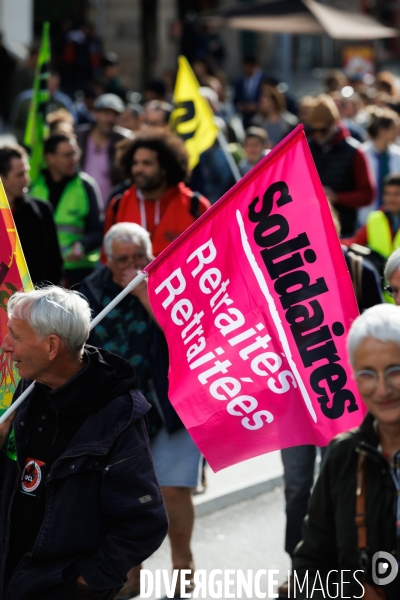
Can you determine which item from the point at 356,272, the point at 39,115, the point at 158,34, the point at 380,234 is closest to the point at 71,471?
the point at 356,272

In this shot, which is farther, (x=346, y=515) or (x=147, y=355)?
(x=147, y=355)

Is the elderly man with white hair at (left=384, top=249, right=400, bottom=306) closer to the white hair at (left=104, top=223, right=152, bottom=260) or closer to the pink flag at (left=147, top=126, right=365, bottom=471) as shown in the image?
the pink flag at (left=147, top=126, right=365, bottom=471)

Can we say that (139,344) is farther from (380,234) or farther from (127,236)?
(380,234)

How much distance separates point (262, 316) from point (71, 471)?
1057mm

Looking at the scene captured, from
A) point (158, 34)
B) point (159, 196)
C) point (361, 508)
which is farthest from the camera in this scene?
point (158, 34)

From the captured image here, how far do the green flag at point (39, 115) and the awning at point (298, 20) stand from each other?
7.91m

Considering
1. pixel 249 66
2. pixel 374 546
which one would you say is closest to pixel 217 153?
pixel 374 546

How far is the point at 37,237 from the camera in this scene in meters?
7.63

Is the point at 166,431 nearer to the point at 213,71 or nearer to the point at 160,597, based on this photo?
the point at 160,597

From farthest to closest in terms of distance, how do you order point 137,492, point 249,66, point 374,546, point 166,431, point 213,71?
point 249,66
point 213,71
point 166,431
point 137,492
point 374,546

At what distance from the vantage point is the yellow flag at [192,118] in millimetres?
10578

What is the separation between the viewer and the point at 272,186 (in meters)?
4.54

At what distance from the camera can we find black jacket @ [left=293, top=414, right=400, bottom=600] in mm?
3035

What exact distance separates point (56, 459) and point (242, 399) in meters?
0.82
